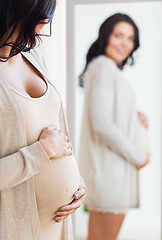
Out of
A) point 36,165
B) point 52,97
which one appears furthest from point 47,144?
point 52,97

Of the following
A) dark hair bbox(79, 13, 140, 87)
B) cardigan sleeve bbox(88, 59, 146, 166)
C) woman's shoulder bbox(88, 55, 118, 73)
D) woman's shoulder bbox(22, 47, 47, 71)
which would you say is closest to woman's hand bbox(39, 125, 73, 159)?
woman's shoulder bbox(22, 47, 47, 71)

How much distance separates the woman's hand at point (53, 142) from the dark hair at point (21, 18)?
22 cm

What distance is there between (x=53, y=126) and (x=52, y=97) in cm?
9

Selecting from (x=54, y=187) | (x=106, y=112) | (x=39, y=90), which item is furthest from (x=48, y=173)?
(x=106, y=112)

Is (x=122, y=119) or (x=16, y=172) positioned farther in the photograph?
(x=122, y=119)

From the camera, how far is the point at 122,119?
6.88ft

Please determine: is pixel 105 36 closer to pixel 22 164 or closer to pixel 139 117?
pixel 139 117

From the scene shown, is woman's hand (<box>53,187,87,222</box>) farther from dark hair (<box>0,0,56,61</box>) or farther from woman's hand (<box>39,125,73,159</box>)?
dark hair (<box>0,0,56,61</box>)

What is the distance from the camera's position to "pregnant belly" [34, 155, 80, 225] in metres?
0.97

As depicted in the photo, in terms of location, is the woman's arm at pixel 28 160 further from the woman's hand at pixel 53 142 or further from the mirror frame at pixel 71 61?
the mirror frame at pixel 71 61

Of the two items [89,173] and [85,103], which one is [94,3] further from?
[89,173]

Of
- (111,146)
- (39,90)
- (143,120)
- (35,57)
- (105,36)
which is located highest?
(105,36)

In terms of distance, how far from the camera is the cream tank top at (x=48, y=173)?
3.08 ft

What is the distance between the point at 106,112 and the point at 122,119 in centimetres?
12
